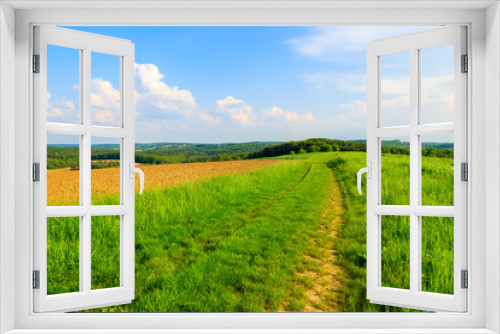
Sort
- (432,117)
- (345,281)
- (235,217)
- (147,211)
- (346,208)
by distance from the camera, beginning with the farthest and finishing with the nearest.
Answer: (346,208)
(235,217)
(147,211)
(345,281)
(432,117)

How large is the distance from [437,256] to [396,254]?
0.48 meters

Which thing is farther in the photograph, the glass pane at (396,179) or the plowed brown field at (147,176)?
the glass pane at (396,179)

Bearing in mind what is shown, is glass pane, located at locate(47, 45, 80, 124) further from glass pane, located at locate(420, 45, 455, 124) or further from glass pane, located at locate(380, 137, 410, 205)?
glass pane, located at locate(380, 137, 410, 205)

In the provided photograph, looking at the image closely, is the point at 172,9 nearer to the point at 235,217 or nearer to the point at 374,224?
the point at 374,224

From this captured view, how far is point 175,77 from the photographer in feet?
22.4

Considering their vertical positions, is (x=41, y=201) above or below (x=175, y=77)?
below

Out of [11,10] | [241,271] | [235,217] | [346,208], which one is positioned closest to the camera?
[11,10]

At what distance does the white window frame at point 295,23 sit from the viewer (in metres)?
1.56

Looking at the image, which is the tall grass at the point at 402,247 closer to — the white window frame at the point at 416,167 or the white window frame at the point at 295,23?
the white window frame at the point at 416,167

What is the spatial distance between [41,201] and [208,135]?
5424 millimetres

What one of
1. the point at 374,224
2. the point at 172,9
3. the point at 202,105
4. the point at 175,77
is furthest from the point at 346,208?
the point at 172,9

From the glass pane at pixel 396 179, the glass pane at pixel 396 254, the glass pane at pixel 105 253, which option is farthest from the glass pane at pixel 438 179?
the glass pane at pixel 105 253

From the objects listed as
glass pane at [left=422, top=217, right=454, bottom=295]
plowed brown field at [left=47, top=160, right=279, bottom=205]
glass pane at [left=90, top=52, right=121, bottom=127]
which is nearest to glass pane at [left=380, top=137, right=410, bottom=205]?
glass pane at [left=422, top=217, right=454, bottom=295]

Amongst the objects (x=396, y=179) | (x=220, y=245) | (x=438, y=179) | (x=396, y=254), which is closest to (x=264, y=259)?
(x=220, y=245)
